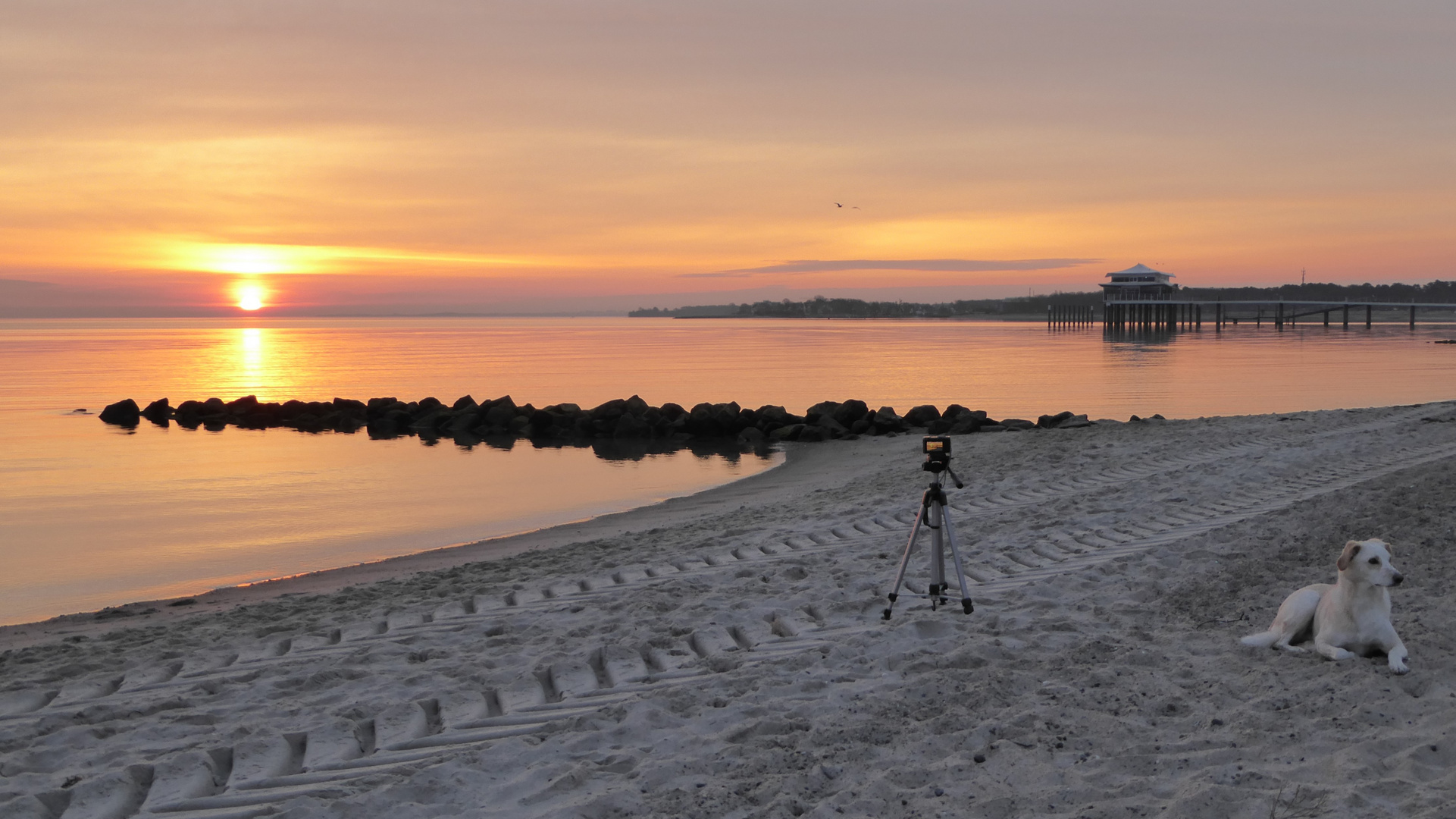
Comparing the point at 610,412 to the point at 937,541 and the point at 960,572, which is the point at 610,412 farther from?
the point at 960,572

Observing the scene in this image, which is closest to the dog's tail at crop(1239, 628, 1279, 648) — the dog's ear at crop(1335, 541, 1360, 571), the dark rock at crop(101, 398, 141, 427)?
the dog's ear at crop(1335, 541, 1360, 571)

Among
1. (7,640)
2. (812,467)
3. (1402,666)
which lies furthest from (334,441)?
(1402,666)

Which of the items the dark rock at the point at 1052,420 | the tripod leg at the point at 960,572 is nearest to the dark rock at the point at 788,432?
the dark rock at the point at 1052,420

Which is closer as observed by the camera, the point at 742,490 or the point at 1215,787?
the point at 1215,787

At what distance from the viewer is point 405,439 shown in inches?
1063

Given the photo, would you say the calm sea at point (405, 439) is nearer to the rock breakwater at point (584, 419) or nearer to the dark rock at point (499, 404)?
the rock breakwater at point (584, 419)

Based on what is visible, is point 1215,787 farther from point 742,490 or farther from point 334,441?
point 334,441

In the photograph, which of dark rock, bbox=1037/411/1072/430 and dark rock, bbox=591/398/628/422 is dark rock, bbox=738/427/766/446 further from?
dark rock, bbox=1037/411/1072/430

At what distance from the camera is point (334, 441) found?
26.8 m

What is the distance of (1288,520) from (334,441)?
77.1ft

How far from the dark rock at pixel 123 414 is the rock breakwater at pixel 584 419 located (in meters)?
0.03

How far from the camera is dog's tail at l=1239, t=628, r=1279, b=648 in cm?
576

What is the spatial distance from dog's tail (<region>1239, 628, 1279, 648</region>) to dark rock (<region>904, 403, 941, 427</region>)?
18.4 metres

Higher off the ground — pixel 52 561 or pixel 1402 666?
pixel 1402 666
